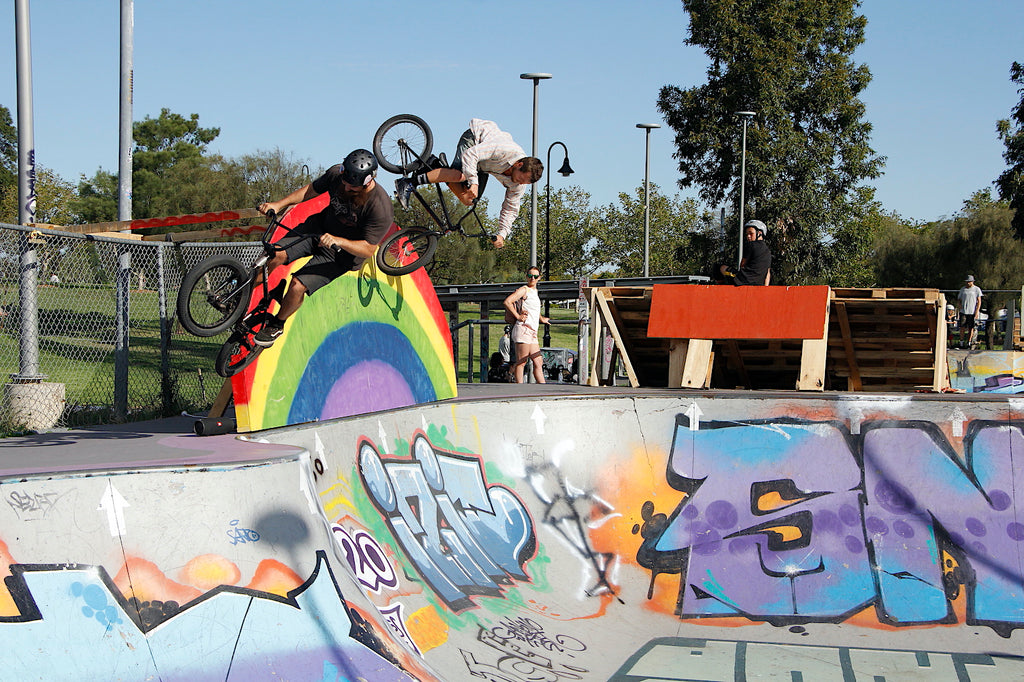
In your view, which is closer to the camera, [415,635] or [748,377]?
[415,635]

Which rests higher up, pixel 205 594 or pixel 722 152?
pixel 722 152

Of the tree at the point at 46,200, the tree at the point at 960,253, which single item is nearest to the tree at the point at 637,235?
the tree at the point at 960,253

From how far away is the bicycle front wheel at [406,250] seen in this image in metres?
8.88

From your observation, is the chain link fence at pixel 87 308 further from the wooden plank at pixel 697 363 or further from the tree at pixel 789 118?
the tree at pixel 789 118

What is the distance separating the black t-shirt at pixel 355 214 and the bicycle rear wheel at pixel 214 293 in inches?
41.2

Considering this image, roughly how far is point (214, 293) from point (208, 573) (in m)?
2.97

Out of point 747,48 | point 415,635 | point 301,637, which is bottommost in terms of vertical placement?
point 415,635

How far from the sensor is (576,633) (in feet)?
24.0

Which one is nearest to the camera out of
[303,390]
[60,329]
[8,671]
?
[8,671]

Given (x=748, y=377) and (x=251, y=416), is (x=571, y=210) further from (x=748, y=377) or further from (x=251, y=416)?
(x=251, y=416)

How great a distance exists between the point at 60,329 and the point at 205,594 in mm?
5199

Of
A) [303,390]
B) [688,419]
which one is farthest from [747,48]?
[303,390]

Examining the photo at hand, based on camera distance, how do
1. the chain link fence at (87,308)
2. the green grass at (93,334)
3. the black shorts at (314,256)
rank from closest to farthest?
the black shorts at (314,256) → the chain link fence at (87,308) → the green grass at (93,334)

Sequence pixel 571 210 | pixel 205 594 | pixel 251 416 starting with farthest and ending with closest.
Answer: pixel 571 210 → pixel 251 416 → pixel 205 594
